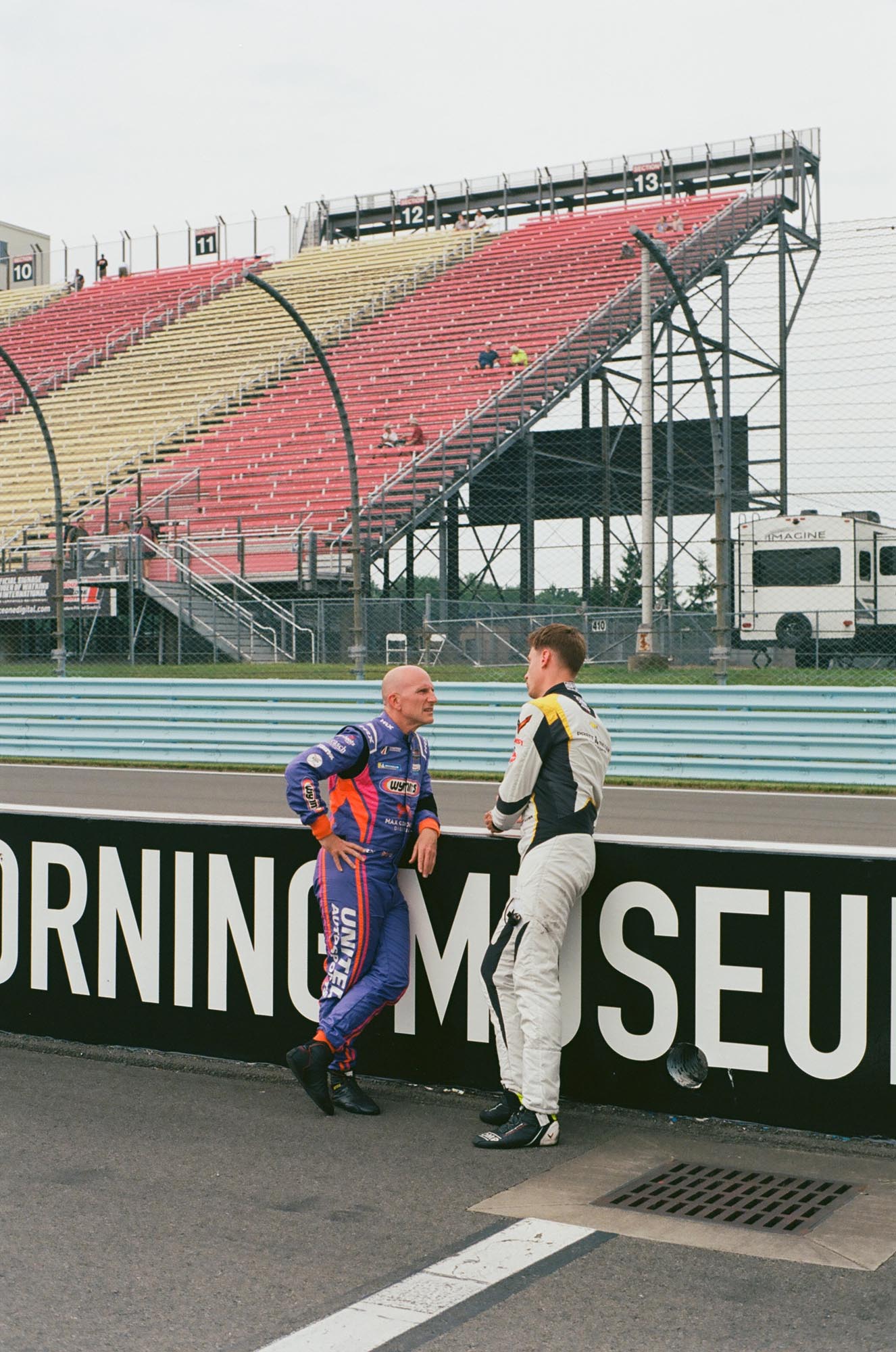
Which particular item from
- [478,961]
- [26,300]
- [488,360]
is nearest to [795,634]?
[488,360]

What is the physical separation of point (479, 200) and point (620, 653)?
32.0 metres

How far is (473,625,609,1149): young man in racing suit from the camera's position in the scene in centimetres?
491

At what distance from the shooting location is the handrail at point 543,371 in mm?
28594

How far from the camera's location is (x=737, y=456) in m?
40.0

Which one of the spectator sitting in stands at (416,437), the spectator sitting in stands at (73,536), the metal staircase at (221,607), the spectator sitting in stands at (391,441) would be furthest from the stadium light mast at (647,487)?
the spectator sitting in stands at (73,536)

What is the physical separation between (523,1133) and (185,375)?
36.1m

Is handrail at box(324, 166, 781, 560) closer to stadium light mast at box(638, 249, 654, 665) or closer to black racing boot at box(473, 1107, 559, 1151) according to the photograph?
stadium light mast at box(638, 249, 654, 665)

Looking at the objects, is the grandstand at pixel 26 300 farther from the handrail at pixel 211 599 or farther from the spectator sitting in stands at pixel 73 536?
the handrail at pixel 211 599

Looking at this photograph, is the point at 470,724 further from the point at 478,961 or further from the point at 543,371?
the point at 543,371

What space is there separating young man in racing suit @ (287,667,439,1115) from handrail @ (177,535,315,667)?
53.1ft

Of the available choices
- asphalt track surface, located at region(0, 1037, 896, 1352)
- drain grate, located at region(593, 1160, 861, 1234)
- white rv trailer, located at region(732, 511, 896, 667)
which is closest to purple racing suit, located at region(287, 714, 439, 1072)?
asphalt track surface, located at region(0, 1037, 896, 1352)

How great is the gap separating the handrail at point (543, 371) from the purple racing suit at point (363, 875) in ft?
70.6

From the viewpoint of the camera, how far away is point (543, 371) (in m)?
31.8

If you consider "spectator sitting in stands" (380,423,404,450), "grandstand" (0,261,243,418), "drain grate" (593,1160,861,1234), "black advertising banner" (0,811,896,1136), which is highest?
"grandstand" (0,261,243,418)
